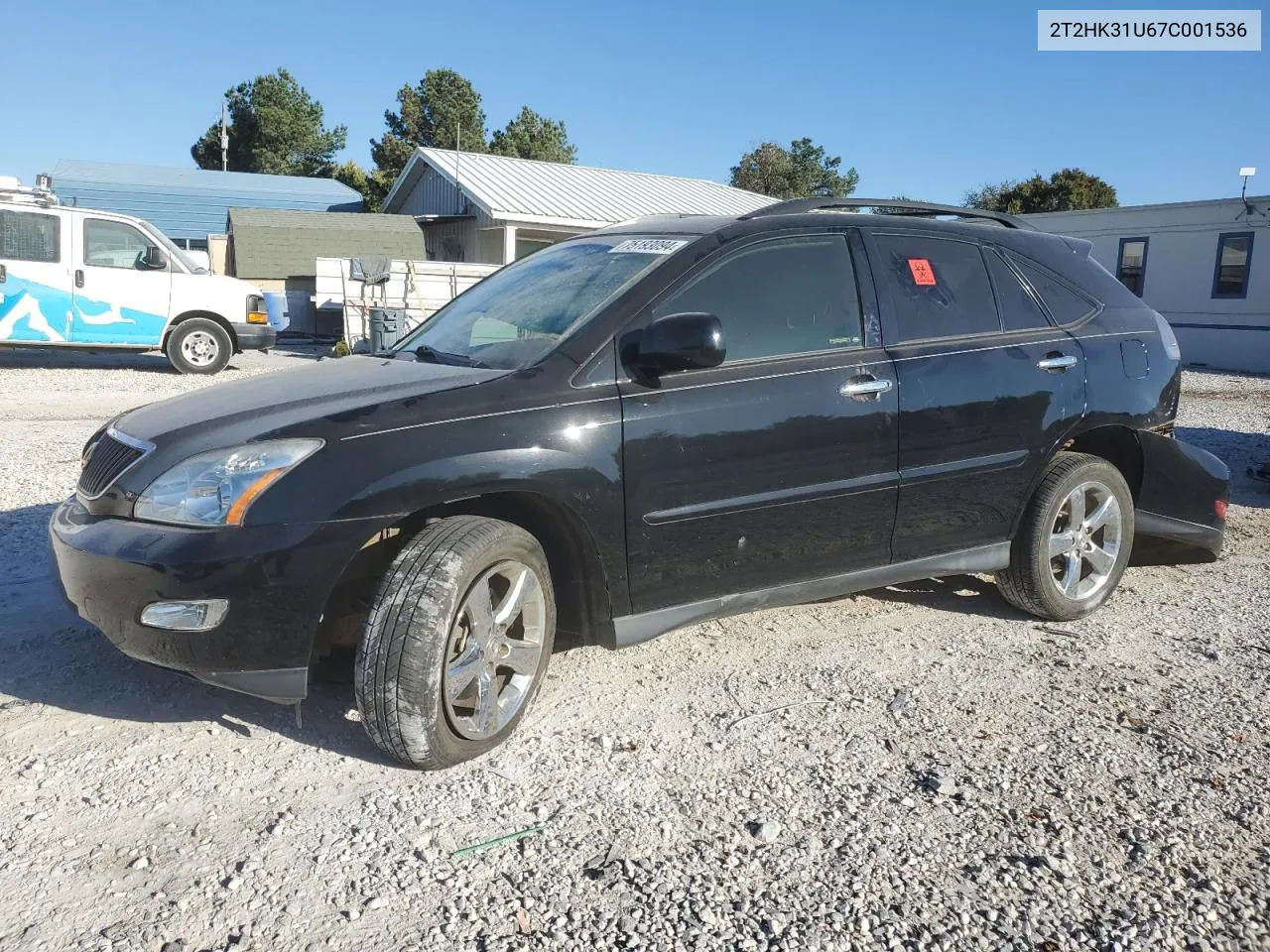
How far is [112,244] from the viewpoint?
12.8 m

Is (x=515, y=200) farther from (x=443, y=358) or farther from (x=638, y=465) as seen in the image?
(x=638, y=465)

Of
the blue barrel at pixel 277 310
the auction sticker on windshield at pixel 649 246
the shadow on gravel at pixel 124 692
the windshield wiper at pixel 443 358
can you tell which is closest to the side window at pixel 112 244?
the blue barrel at pixel 277 310

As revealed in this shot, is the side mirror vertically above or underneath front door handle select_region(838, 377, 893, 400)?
above

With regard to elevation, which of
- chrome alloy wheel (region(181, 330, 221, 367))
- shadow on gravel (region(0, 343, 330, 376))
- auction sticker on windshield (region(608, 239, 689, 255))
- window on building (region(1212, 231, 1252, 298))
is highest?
window on building (region(1212, 231, 1252, 298))

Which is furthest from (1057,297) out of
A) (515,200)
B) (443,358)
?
(515,200)

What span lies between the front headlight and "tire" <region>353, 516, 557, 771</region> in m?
0.44

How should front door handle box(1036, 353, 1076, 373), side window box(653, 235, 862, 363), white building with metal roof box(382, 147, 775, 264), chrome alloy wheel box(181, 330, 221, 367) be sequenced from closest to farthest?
side window box(653, 235, 862, 363) → front door handle box(1036, 353, 1076, 373) → chrome alloy wheel box(181, 330, 221, 367) → white building with metal roof box(382, 147, 775, 264)

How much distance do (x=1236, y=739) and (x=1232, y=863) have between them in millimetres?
890

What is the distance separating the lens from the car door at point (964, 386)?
412 centimetres

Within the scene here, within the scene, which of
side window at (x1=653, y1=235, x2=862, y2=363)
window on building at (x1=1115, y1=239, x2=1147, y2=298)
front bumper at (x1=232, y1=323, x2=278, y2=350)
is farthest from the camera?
window on building at (x1=1115, y1=239, x2=1147, y2=298)

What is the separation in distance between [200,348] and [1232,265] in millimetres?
20605

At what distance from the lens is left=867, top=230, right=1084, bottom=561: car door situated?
4.12 meters

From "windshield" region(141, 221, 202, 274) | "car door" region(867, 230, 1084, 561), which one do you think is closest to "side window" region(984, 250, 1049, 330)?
"car door" region(867, 230, 1084, 561)

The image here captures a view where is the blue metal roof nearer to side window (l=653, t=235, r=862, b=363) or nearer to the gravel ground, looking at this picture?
the gravel ground
